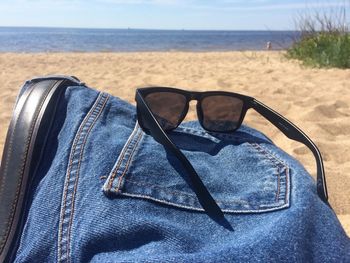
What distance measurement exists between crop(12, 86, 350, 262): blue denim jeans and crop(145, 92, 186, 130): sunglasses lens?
94mm

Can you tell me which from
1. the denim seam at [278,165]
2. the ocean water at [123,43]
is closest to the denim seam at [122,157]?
the denim seam at [278,165]

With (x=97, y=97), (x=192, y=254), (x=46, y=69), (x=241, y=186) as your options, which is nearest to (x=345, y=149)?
(x=241, y=186)

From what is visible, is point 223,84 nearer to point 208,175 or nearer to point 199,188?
point 208,175

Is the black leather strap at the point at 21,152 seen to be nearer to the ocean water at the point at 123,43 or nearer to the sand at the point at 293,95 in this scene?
the sand at the point at 293,95

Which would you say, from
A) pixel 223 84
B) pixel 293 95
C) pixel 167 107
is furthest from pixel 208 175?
pixel 223 84

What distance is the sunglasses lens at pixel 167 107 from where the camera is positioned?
3.57ft

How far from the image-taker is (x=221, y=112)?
1197 mm

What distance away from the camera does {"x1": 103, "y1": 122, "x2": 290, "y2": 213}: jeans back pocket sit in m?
0.84

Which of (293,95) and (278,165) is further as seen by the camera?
(293,95)

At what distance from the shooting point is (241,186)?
94 cm

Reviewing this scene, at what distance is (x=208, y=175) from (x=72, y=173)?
316 mm

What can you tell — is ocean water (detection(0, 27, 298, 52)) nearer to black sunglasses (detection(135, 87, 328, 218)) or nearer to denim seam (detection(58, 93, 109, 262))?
black sunglasses (detection(135, 87, 328, 218))

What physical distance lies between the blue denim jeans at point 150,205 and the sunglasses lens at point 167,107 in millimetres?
94

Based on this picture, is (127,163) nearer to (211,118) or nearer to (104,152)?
(104,152)
